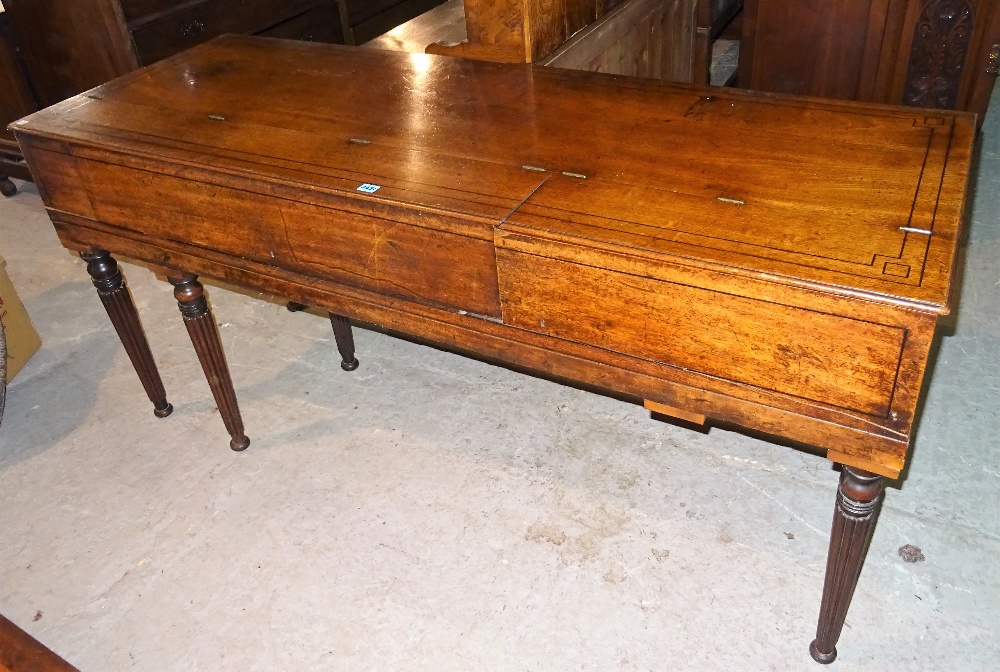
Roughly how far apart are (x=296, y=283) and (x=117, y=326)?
0.87 metres

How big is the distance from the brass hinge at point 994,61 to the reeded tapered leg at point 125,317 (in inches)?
127

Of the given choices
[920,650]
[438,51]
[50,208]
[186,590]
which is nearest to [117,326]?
[50,208]

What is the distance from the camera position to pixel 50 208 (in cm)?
212

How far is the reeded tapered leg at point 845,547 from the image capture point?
1492mm

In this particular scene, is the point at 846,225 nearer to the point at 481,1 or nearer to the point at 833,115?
the point at 833,115

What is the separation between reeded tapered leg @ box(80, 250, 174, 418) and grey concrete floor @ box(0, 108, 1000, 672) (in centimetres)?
10

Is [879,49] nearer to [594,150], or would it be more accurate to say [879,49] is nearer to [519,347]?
[594,150]

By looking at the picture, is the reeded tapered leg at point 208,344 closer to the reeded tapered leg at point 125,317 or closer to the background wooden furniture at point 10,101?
the reeded tapered leg at point 125,317

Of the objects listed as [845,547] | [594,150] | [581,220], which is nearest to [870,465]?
[845,547]

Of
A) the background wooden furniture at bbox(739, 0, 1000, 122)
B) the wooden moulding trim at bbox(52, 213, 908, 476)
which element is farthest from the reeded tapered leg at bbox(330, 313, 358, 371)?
the background wooden furniture at bbox(739, 0, 1000, 122)

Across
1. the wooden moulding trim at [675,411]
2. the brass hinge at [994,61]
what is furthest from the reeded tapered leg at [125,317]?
the brass hinge at [994,61]

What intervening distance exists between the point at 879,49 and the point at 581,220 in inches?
101

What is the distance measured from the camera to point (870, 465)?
139cm

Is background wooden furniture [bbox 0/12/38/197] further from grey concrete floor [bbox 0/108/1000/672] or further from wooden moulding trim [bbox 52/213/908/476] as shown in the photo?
wooden moulding trim [bbox 52/213/908/476]
